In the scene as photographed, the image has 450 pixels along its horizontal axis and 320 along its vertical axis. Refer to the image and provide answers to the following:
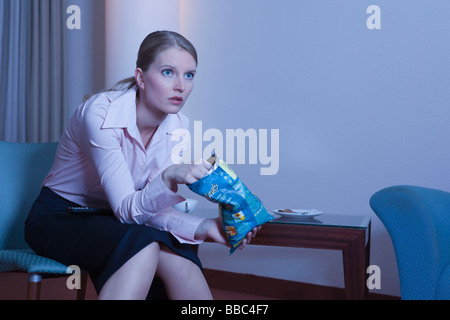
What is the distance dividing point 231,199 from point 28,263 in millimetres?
577

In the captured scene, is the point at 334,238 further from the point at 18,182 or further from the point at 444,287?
the point at 18,182

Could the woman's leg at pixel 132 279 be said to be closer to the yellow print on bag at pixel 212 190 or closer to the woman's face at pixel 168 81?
the yellow print on bag at pixel 212 190

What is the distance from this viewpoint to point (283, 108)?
240 centimetres

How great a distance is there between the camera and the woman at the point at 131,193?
1.08m

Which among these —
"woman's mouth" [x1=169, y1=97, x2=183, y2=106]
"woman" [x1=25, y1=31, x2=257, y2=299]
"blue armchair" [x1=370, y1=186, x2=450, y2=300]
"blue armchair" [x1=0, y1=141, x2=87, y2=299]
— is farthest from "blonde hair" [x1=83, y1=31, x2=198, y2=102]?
"blue armchair" [x1=370, y1=186, x2=450, y2=300]

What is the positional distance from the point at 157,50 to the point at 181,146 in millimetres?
A: 303

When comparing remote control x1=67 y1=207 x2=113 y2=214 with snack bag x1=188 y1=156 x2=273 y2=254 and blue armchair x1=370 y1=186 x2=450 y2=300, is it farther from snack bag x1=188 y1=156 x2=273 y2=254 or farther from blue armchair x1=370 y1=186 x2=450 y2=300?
blue armchair x1=370 y1=186 x2=450 y2=300

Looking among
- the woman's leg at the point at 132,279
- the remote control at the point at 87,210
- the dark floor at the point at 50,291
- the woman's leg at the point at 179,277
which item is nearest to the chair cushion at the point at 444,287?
the woman's leg at the point at 179,277

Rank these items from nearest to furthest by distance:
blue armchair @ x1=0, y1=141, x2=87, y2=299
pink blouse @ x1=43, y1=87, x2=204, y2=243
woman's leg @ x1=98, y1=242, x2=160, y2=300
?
Result: woman's leg @ x1=98, y1=242, x2=160, y2=300
pink blouse @ x1=43, y1=87, x2=204, y2=243
blue armchair @ x1=0, y1=141, x2=87, y2=299

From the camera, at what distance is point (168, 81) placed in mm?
1392

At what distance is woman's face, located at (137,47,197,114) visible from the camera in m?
1.38

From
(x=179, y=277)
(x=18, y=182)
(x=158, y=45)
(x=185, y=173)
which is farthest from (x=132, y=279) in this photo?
(x=18, y=182)

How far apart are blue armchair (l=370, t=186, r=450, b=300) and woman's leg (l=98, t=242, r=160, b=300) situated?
30.3 inches
